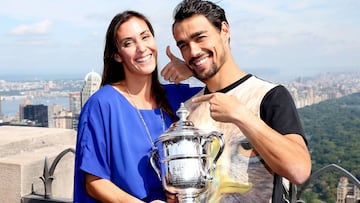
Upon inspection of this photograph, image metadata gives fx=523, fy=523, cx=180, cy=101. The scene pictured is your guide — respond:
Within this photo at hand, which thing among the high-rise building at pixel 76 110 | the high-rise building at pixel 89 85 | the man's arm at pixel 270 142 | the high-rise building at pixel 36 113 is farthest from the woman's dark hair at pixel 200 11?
the high-rise building at pixel 36 113

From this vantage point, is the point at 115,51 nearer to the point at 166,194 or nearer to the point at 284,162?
the point at 166,194

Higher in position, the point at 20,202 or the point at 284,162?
the point at 284,162

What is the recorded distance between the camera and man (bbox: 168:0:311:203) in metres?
1.85

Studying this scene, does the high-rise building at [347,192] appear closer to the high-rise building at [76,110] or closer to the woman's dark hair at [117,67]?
the woman's dark hair at [117,67]

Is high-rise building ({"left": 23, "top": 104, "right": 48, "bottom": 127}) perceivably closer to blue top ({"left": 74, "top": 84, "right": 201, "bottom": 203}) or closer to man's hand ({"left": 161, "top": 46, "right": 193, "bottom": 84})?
man's hand ({"left": 161, "top": 46, "right": 193, "bottom": 84})

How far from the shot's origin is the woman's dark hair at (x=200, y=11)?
85.2 inches

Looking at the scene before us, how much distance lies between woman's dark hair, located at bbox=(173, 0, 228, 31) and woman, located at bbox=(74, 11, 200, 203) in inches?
8.0

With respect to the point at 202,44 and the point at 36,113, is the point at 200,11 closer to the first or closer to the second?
the point at 202,44

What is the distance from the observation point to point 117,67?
239cm

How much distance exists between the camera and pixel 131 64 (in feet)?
7.51

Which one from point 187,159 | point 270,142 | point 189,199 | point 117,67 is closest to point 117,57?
point 117,67

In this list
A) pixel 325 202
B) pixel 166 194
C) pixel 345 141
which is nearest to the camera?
pixel 166 194

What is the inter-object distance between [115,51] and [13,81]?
91.9 ft

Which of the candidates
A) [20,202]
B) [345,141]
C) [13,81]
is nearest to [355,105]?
[345,141]
